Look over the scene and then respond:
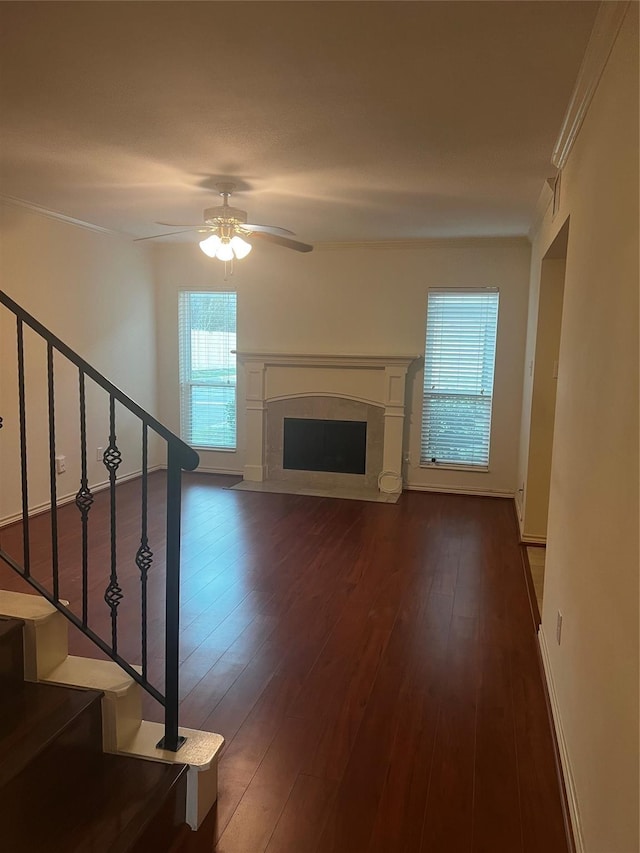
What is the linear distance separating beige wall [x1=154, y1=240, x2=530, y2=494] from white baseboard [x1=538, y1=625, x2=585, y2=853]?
10.7ft

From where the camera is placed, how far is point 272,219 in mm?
4957

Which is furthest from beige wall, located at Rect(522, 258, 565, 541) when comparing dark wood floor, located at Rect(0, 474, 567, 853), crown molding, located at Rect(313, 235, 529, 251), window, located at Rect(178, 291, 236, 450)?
window, located at Rect(178, 291, 236, 450)

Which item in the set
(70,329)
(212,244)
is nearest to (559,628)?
(212,244)

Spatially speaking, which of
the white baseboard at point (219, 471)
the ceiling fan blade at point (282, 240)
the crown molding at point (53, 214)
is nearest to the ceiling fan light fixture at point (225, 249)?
the ceiling fan blade at point (282, 240)

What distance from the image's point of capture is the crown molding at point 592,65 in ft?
5.68

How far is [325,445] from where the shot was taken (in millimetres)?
6270

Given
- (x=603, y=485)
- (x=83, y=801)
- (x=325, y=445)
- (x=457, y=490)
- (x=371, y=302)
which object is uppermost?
(x=371, y=302)

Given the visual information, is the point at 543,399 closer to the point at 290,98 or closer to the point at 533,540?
the point at 533,540

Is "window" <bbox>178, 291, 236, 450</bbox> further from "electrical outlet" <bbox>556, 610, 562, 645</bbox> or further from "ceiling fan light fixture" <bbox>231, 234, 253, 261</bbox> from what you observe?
"electrical outlet" <bbox>556, 610, 562, 645</bbox>

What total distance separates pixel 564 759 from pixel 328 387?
444 centimetres

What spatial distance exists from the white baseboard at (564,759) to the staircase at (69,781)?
1191 millimetres

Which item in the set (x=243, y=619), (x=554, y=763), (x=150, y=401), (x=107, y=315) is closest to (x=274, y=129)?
(x=243, y=619)

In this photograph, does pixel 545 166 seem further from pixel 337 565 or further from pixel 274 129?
pixel 337 565

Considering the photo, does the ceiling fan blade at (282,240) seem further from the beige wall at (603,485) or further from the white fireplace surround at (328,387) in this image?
the white fireplace surround at (328,387)
